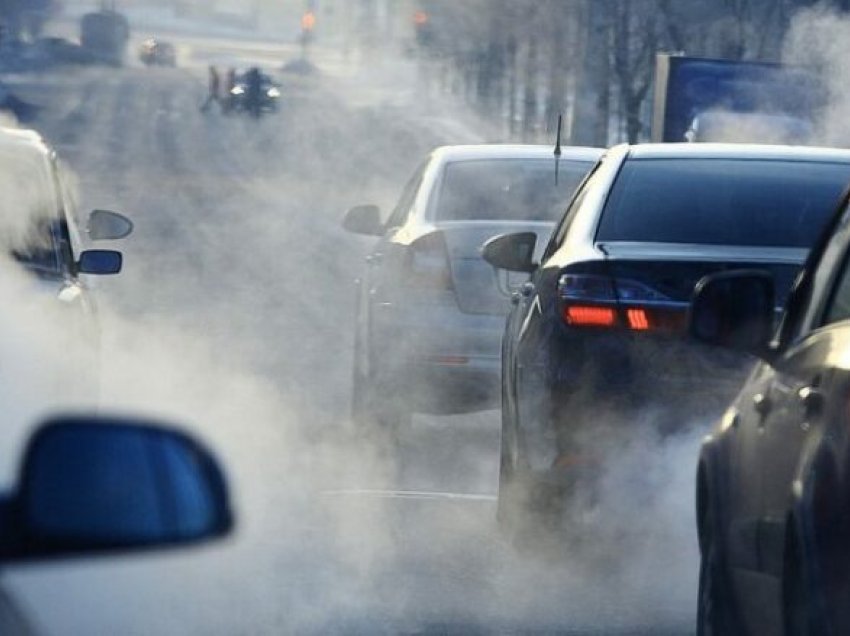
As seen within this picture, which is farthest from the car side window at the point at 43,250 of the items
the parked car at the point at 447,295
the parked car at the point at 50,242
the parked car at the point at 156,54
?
the parked car at the point at 156,54

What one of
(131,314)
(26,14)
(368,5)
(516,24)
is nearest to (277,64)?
(26,14)

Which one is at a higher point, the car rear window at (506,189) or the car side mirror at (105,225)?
the car side mirror at (105,225)

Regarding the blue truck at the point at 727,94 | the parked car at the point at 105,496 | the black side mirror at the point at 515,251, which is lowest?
the blue truck at the point at 727,94

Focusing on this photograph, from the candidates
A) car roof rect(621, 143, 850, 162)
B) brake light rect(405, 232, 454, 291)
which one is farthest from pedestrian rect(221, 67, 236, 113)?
car roof rect(621, 143, 850, 162)

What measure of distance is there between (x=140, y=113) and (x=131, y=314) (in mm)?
53821

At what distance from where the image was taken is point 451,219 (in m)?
11.4

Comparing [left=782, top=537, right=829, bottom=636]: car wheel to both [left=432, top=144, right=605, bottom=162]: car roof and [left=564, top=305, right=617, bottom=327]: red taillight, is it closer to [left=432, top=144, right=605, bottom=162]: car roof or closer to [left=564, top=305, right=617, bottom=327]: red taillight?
[left=564, top=305, right=617, bottom=327]: red taillight

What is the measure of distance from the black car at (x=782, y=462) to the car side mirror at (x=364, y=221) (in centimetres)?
795

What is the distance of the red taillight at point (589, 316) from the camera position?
7.30 meters

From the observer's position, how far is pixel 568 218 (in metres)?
8.38

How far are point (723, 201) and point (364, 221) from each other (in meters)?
5.95

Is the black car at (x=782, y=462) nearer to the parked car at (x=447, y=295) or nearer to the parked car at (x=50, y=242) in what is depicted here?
the parked car at (x=50, y=242)

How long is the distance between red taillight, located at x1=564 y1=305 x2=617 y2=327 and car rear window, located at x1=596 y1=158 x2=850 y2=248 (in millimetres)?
339

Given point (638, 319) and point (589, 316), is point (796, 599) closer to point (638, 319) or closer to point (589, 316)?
point (638, 319)
